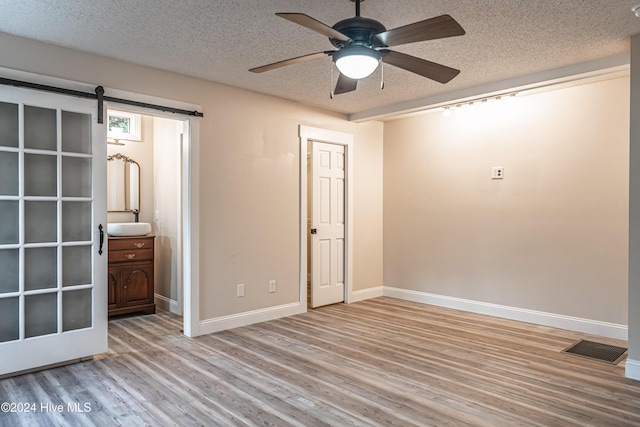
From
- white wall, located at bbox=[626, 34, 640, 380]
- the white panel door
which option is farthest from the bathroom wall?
white wall, located at bbox=[626, 34, 640, 380]

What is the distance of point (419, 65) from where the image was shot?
260 centimetres

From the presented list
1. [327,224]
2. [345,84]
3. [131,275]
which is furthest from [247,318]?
[345,84]

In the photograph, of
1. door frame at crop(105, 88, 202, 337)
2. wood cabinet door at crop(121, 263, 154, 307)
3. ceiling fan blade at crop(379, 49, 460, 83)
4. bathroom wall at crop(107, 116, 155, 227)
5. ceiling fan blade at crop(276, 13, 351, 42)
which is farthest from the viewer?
bathroom wall at crop(107, 116, 155, 227)

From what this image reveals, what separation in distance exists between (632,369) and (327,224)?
345cm

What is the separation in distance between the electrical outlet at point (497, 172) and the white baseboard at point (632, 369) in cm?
242

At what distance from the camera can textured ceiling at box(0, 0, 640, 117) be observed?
105 inches

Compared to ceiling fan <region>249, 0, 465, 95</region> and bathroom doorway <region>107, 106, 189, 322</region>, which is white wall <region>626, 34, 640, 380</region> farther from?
bathroom doorway <region>107, 106, 189, 322</region>

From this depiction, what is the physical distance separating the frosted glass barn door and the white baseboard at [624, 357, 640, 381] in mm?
4152

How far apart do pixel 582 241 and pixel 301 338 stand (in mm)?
3064

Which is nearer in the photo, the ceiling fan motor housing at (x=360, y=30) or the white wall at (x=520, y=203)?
the ceiling fan motor housing at (x=360, y=30)

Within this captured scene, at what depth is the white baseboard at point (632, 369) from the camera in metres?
3.14

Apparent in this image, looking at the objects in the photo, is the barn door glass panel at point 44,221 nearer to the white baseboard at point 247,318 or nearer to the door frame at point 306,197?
the white baseboard at point 247,318

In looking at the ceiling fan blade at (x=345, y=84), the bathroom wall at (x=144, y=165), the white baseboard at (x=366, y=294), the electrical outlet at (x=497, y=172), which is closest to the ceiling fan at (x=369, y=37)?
the ceiling fan blade at (x=345, y=84)

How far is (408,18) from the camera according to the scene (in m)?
2.84
